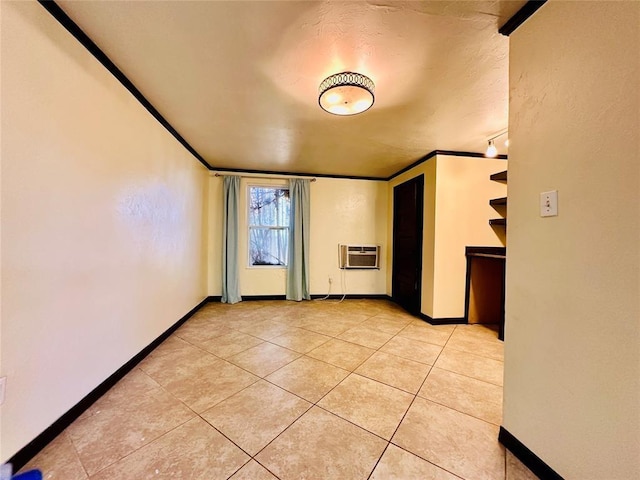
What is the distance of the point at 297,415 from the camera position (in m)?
1.46

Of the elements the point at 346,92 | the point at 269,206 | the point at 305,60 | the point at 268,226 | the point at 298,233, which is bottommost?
the point at 298,233

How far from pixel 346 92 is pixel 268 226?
2937 millimetres

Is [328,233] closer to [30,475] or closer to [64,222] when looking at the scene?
[64,222]

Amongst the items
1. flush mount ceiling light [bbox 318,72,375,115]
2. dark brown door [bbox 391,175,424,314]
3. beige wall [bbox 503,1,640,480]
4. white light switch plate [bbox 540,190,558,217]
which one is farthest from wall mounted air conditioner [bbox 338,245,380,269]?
white light switch plate [bbox 540,190,558,217]

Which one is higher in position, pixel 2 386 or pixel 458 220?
pixel 458 220

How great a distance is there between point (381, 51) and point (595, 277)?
1516 millimetres

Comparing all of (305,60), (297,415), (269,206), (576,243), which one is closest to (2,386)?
(297,415)

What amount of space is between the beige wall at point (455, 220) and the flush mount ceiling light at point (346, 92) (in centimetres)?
177

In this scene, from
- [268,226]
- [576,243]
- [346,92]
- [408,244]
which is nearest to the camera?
[576,243]

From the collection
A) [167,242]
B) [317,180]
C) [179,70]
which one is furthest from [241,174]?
[179,70]

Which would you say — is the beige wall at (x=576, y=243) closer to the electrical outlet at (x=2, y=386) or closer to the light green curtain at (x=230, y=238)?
the electrical outlet at (x=2, y=386)

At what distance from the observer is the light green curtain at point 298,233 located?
164 inches

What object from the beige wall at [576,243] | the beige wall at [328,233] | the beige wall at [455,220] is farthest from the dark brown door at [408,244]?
the beige wall at [576,243]

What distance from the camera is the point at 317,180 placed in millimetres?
4355
